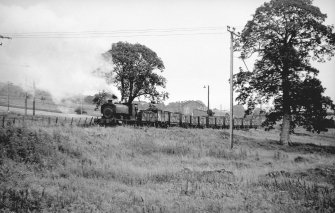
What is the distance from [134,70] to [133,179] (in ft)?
105

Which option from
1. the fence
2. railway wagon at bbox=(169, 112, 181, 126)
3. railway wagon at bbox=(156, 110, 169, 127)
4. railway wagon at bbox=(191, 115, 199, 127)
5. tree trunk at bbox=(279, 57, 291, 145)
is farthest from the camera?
railway wagon at bbox=(191, 115, 199, 127)

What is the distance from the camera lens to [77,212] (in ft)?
23.8

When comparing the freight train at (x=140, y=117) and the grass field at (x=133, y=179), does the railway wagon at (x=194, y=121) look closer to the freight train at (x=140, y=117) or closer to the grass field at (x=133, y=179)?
the freight train at (x=140, y=117)

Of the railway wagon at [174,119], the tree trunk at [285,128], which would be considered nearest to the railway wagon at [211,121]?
the railway wagon at [174,119]

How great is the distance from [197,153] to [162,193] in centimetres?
1026

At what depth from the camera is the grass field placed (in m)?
7.88

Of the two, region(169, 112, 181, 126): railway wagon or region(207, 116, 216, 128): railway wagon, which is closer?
region(169, 112, 181, 126): railway wagon

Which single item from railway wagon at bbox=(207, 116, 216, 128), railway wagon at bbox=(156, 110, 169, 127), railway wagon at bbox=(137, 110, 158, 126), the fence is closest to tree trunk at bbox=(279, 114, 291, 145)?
railway wagon at bbox=(156, 110, 169, 127)

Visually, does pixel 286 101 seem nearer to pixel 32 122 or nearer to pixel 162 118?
pixel 162 118

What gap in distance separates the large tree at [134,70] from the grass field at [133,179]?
22.9 m

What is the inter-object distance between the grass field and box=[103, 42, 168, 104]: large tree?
2294 centimetres

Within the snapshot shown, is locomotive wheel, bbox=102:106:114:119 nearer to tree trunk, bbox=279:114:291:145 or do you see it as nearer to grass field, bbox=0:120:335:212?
grass field, bbox=0:120:335:212

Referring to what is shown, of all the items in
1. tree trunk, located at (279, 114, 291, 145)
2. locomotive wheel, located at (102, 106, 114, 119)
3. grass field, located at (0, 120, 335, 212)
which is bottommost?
grass field, located at (0, 120, 335, 212)

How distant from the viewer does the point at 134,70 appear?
4184 centimetres
